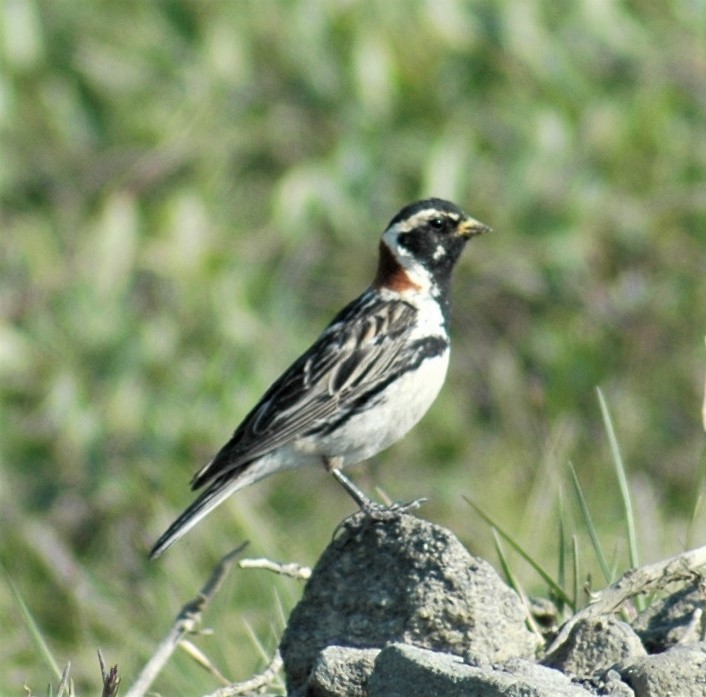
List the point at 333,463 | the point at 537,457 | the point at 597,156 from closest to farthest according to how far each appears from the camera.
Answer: the point at 333,463 < the point at 537,457 < the point at 597,156

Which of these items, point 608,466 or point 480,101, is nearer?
point 608,466

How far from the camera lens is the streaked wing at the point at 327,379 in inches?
215

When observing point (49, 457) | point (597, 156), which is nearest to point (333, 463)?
point (49, 457)

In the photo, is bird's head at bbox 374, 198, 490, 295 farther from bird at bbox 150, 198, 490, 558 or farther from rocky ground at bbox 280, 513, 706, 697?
rocky ground at bbox 280, 513, 706, 697

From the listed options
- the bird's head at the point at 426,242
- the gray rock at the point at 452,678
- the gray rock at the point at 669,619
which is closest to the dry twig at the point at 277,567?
the gray rock at the point at 452,678

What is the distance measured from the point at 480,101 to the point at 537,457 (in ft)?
6.77

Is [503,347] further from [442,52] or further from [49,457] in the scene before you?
[49,457]

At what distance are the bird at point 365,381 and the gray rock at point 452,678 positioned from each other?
192cm

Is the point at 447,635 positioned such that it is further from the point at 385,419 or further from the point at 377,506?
the point at 385,419

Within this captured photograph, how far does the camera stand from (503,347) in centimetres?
1056

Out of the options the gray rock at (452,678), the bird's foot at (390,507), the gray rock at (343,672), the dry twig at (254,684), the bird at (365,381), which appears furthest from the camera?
the bird at (365,381)

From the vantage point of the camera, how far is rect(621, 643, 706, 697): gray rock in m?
3.26

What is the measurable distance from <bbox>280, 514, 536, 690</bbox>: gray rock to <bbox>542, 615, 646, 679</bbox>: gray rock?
121 millimetres

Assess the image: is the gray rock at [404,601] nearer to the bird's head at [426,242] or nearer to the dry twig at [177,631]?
the dry twig at [177,631]
